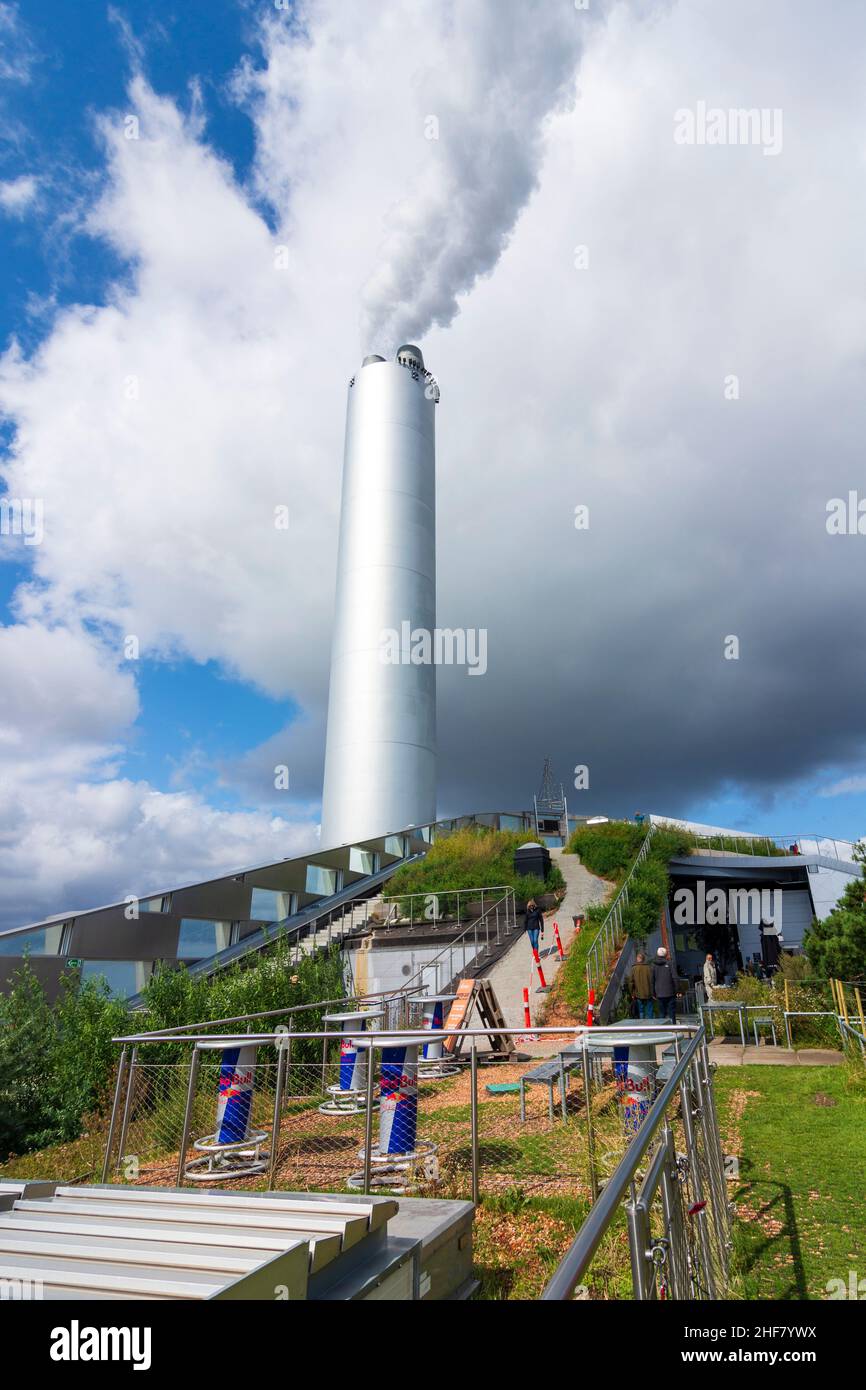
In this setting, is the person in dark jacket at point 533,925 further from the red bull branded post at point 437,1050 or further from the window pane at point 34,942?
the window pane at point 34,942

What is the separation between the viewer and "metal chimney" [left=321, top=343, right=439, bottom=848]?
30344 millimetres

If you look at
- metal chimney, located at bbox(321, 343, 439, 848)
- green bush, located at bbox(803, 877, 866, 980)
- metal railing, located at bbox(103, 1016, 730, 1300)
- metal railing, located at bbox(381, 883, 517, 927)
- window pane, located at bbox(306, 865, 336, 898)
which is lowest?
metal railing, located at bbox(103, 1016, 730, 1300)

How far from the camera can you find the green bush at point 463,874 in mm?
21875

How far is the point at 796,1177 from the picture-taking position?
667 centimetres

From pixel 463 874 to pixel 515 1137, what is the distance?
15.1 metres

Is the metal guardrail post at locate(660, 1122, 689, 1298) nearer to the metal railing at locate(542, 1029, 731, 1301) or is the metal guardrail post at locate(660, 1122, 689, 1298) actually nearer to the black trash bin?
the metal railing at locate(542, 1029, 731, 1301)

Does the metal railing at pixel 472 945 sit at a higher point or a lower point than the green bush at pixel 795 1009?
→ higher

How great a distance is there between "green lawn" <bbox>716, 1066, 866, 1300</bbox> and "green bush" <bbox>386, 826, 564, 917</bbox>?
444 inches

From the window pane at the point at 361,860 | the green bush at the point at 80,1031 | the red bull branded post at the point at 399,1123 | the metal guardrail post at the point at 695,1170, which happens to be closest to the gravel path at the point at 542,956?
the green bush at the point at 80,1031

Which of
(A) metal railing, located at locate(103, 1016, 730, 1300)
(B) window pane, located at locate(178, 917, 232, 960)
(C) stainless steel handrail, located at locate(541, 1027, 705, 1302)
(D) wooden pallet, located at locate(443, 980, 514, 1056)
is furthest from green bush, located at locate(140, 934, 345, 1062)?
(C) stainless steel handrail, located at locate(541, 1027, 705, 1302)

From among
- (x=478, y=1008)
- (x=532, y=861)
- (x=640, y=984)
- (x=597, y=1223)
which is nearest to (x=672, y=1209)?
(x=597, y=1223)

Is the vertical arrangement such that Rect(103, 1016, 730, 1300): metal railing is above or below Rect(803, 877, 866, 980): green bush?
below

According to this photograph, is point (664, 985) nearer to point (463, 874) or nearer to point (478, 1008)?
point (478, 1008)

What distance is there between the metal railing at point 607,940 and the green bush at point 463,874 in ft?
9.48
